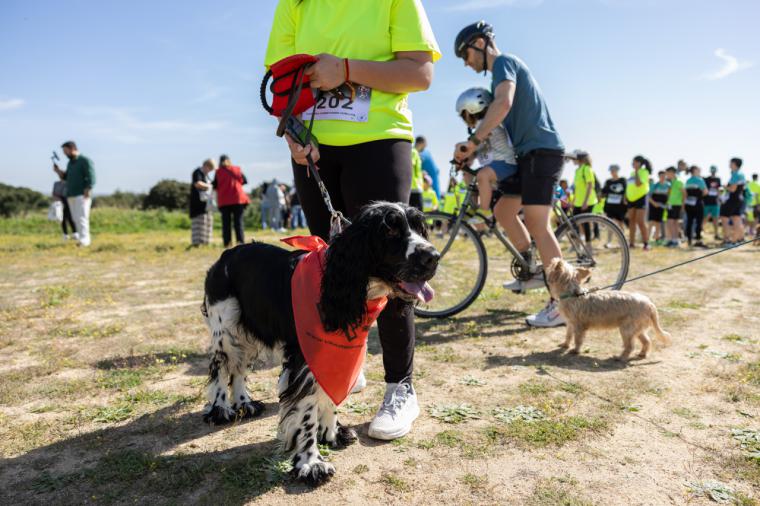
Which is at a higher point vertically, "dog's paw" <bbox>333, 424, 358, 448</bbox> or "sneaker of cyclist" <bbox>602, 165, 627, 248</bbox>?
"sneaker of cyclist" <bbox>602, 165, 627, 248</bbox>

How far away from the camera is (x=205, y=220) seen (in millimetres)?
12492

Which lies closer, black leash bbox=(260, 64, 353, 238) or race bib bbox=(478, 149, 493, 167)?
black leash bbox=(260, 64, 353, 238)

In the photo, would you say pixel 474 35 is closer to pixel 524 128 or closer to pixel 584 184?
pixel 524 128

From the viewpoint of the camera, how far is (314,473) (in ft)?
7.12

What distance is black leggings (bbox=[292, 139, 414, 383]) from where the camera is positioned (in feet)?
8.23

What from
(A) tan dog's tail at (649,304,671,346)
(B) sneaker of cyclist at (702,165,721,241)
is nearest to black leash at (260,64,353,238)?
(A) tan dog's tail at (649,304,671,346)

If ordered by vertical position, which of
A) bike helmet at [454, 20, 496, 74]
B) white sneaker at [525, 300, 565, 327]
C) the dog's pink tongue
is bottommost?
white sneaker at [525, 300, 565, 327]

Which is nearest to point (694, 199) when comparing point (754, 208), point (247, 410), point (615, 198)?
point (615, 198)

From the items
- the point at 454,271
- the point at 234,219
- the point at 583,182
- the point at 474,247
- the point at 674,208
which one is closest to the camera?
the point at 474,247

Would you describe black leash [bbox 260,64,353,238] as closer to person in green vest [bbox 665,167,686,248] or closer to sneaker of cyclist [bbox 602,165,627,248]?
sneaker of cyclist [bbox 602,165,627,248]

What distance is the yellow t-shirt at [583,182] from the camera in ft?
37.7

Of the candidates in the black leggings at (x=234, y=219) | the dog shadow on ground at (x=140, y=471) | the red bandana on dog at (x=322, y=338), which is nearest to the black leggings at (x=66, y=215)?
the black leggings at (x=234, y=219)

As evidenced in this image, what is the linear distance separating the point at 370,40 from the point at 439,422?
2041 millimetres

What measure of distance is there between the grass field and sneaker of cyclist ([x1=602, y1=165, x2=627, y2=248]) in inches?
299
